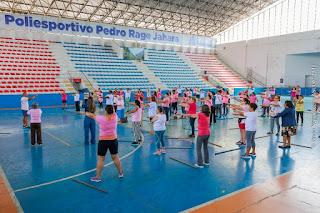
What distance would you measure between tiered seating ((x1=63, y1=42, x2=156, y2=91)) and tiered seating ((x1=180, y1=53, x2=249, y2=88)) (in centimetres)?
1324

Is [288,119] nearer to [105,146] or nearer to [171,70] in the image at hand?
[105,146]

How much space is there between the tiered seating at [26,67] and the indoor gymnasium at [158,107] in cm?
11

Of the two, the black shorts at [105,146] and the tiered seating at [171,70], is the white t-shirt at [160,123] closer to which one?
the black shorts at [105,146]

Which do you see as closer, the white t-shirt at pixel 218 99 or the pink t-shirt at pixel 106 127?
the pink t-shirt at pixel 106 127

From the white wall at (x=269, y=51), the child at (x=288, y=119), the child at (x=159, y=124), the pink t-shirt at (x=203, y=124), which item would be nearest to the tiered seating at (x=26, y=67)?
the child at (x=159, y=124)

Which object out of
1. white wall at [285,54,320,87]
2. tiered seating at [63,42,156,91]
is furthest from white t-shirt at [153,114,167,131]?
white wall at [285,54,320,87]

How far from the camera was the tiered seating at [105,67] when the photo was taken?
91.7ft

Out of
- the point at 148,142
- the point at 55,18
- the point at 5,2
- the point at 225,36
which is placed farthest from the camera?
the point at 225,36

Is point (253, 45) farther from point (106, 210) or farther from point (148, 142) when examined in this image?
point (106, 210)

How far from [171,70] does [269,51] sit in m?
15.7

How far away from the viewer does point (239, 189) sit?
569 centimetres

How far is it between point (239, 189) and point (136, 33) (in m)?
33.9

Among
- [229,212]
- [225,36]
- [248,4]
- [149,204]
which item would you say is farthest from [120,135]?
[225,36]

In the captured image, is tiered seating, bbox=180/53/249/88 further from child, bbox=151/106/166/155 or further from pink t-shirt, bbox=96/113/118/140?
pink t-shirt, bbox=96/113/118/140
